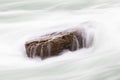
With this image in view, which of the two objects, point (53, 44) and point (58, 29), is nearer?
point (53, 44)

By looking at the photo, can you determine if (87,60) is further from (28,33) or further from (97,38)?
(28,33)

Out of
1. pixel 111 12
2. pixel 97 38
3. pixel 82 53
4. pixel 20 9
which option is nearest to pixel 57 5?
pixel 20 9

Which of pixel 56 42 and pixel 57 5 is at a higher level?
pixel 57 5

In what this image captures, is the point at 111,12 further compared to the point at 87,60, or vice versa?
the point at 111,12

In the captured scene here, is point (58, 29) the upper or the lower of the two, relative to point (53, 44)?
upper
